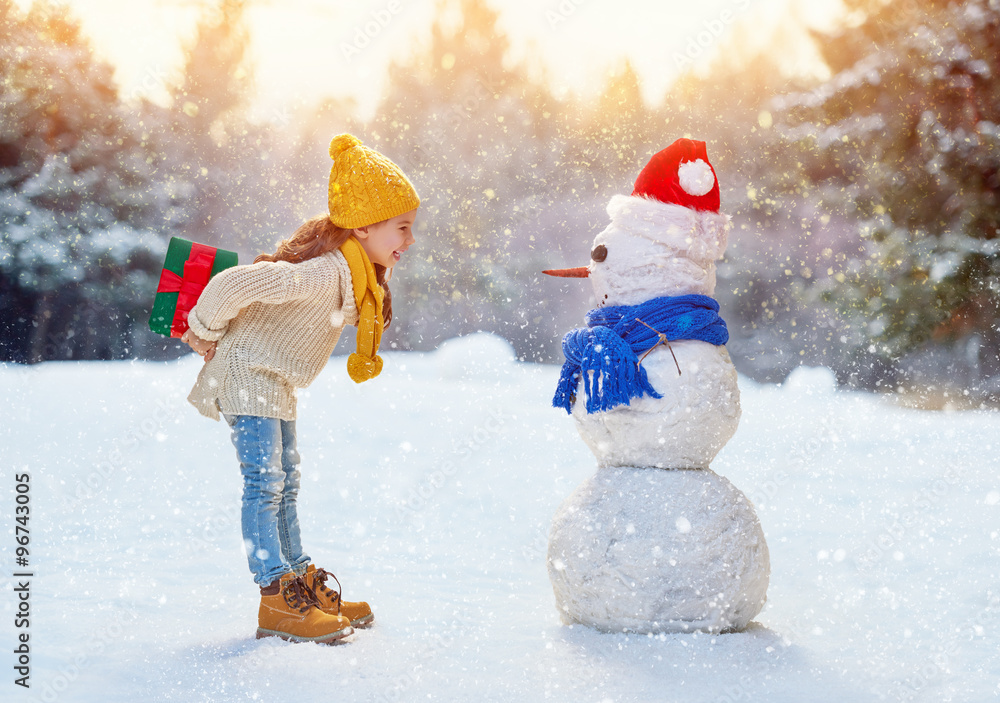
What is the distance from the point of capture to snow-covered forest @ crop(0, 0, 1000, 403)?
6.78 m

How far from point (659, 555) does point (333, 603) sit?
1008 millimetres

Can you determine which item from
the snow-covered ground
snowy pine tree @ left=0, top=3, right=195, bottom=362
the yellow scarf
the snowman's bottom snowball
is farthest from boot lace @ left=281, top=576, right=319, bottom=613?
snowy pine tree @ left=0, top=3, right=195, bottom=362

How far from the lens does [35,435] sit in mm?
5043

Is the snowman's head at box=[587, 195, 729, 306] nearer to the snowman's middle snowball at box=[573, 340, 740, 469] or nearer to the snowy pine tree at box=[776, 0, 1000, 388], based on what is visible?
the snowman's middle snowball at box=[573, 340, 740, 469]

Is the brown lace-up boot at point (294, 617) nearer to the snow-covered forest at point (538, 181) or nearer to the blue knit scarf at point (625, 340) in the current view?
the blue knit scarf at point (625, 340)

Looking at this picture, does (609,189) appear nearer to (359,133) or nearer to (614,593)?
(359,133)

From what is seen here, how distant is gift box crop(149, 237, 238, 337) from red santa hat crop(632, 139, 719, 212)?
50.8 inches

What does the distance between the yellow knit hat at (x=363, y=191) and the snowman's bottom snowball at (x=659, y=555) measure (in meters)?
1.02

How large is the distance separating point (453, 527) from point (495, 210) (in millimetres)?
6058

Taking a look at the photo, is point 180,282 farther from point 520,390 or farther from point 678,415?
point 520,390

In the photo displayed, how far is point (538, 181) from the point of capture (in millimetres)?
9594

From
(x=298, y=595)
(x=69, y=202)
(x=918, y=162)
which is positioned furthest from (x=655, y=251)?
(x=69, y=202)

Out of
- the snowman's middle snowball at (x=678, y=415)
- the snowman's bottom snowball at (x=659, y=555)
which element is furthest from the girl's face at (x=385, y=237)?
the snowman's bottom snowball at (x=659, y=555)

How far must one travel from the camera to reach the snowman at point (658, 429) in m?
2.20
